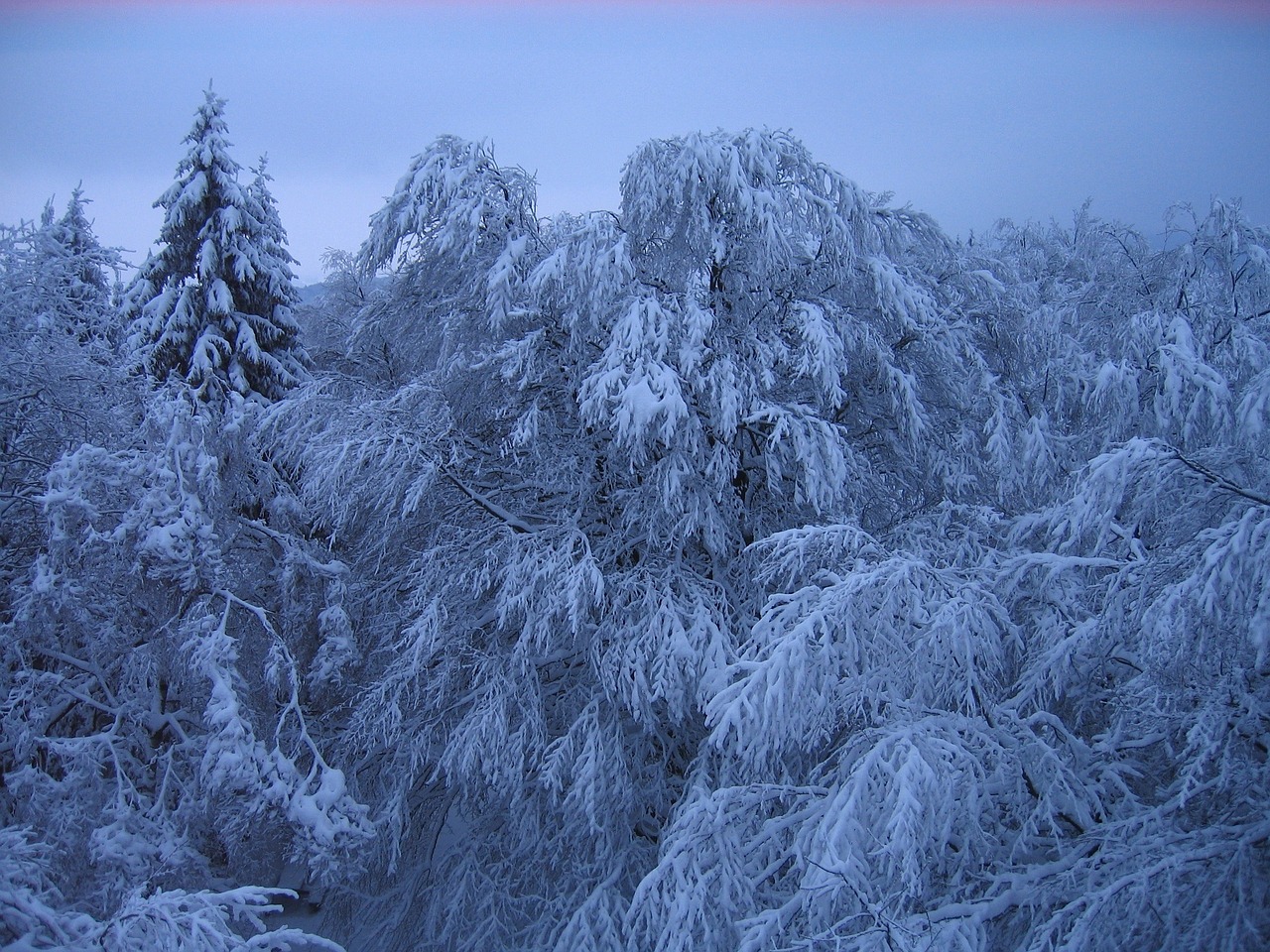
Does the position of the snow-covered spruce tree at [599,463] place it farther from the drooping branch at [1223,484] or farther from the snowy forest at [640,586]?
the drooping branch at [1223,484]

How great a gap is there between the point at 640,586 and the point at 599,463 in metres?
1.34

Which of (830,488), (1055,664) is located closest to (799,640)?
(1055,664)

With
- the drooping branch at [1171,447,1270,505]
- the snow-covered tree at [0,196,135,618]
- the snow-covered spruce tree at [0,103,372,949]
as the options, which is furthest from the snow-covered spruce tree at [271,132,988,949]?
the drooping branch at [1171,447,1270,505]

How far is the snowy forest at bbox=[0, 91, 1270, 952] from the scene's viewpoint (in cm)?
337

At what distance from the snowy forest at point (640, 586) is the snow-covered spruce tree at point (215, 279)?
4.61 meters

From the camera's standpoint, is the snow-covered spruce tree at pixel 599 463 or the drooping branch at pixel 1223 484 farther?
the snow-covered spruce tree at pixel 599 463

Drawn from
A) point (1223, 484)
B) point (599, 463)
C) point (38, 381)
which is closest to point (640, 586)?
point (599, 463)

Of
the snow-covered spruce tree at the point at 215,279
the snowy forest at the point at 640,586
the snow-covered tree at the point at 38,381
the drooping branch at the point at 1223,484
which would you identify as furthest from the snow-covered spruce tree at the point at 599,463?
the snow-covered spruce tree at the point at 215,279

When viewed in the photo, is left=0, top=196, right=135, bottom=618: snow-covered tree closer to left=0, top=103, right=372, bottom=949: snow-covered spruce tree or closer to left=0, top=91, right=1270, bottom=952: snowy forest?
left=0, top=91, right=1270, bottom=952: snowy forest

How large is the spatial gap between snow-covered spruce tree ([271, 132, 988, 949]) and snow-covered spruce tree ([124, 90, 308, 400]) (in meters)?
6.17

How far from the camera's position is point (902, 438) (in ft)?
21.9

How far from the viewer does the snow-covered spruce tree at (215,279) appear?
12.0 metres

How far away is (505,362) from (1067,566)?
4.19 meters

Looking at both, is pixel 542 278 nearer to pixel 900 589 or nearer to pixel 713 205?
pixel 713 205
